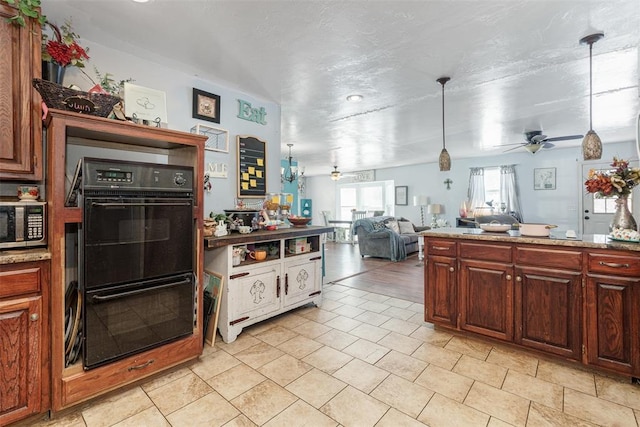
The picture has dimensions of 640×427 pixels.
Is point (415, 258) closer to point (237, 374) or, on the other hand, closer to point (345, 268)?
point (345, 268)

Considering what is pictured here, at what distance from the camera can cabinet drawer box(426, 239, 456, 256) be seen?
2.65 m

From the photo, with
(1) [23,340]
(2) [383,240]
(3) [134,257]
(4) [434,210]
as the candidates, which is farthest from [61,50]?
(4) [434,210]

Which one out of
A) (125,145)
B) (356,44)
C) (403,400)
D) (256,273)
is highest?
(356,44)

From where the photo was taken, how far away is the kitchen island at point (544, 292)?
1.94 metres

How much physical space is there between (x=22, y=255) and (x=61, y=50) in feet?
4.19

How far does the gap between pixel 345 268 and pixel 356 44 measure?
4.02 meters

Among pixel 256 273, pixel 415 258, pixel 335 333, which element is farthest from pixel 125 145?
pixel 415 258

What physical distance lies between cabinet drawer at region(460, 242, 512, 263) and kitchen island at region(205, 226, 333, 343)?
4.80 ft

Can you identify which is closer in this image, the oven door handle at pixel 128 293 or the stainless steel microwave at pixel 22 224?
the stainless steel microwave at pixel 22 224

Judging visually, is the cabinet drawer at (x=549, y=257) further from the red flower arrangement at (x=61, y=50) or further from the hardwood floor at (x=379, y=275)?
the red flower arrangement at (x=61, y=50)

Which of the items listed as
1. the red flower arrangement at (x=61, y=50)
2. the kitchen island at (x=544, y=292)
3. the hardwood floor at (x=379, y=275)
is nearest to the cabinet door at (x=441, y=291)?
the kitchen island at (x=544, y=292)

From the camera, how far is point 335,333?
8.91 feet

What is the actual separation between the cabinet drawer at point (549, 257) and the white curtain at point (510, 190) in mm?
5526

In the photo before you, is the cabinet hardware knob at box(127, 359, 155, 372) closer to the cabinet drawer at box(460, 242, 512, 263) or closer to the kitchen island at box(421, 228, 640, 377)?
the kitchen island at box(421, 228, 640, 377)
